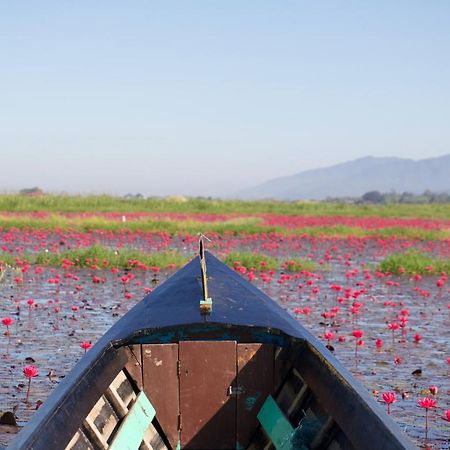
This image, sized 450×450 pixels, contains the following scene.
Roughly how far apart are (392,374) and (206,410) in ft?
12.3

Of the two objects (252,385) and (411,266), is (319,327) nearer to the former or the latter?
(252,385)

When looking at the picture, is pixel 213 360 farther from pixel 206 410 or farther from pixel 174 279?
pixel 174 279

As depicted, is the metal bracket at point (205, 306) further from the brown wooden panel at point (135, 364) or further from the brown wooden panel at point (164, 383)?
the brown wooden panel at point (135, 364)

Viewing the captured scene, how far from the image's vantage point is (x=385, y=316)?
11875mm

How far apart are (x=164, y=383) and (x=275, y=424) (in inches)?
27.0

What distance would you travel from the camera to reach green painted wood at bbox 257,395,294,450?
14.8 ft

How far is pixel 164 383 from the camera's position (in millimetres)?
4867

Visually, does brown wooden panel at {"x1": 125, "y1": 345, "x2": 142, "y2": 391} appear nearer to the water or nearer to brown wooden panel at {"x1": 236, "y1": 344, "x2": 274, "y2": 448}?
brown wooden panel at {"x1": 236, "y1": 344, "x2": 274, "y2": 448}

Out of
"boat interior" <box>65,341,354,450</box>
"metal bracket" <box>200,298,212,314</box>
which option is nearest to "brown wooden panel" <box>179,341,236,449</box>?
"boat interior" <box>65,341,354,450</box>

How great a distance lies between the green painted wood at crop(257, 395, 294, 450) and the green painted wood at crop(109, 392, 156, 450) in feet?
2.07

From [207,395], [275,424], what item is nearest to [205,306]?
[207,395]

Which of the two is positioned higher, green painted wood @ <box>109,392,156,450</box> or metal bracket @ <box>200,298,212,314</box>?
metal bracket @ <box>200,298,212,314</box>

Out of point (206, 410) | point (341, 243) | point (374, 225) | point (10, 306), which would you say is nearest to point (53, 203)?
point (374, 225)

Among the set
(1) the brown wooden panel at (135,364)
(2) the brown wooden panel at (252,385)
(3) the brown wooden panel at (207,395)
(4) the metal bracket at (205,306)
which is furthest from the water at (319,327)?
(4) the metal bracket at (205,306)
